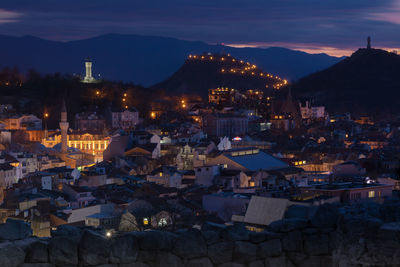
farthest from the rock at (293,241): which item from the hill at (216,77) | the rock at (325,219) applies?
the hill at (216,77)

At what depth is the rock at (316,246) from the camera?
3.97 meters

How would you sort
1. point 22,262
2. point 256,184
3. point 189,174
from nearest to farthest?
point 22,262 → point 256,184 → point 189,174

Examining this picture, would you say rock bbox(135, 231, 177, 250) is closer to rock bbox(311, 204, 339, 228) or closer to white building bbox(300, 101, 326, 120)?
rock bbox(311, 204, 339, 228)

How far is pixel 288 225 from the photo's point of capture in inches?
157

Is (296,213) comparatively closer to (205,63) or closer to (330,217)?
(330,217)

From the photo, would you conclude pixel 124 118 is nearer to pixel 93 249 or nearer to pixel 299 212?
pixel 299 212

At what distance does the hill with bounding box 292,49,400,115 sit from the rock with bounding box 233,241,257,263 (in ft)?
248

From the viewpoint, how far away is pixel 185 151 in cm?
3609

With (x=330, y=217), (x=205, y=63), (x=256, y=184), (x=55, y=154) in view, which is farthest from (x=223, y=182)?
(x=205, y=63)

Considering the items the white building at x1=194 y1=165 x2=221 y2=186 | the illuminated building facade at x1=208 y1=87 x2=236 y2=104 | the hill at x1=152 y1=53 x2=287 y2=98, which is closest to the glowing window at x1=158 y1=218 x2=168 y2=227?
the white building at x1=194 y1=165 x2=221 y2=186

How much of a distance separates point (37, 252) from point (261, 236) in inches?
48.5

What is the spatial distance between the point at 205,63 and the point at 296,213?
107659mm

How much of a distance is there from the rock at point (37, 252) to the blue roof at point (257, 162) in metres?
24.5

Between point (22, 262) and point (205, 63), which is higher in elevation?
point (205, 63)
